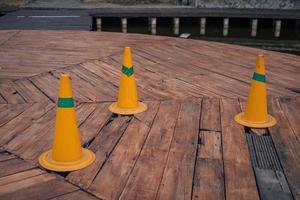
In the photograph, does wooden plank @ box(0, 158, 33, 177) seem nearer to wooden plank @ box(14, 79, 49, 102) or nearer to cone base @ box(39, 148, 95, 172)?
cone base @ box(39, 148, 95, 172)

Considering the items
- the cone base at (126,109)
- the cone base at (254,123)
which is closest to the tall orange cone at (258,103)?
the cone base at (254,123)

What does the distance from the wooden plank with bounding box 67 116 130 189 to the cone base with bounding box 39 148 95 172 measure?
4cm

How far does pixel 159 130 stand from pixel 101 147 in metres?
0.58

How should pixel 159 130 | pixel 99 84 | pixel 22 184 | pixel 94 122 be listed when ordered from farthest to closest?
1. pixel 99 84
2. pixel 94 122
3. pixel 159 130
4. pixel 22 184

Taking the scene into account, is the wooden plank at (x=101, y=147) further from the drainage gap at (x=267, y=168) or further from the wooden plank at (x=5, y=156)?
the drainage gap at (x=267, y=168)

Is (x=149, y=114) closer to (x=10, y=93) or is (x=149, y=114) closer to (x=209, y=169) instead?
(x=209, y=169)

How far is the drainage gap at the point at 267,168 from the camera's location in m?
2.52

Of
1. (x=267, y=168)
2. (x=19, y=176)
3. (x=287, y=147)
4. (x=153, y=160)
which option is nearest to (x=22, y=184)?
(x=19, y=176)

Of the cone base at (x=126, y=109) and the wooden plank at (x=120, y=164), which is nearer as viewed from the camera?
the wooden plank at (x=120, y=164)

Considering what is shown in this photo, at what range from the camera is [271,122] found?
11.8 ft

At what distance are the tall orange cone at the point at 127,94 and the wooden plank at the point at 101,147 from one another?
0.14 m

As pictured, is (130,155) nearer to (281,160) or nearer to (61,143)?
(61,143)

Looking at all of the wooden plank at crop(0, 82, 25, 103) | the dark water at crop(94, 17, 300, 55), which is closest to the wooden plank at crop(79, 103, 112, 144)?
the wooden plank at crop(0, 82, 25, 103)

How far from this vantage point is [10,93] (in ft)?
14.5
